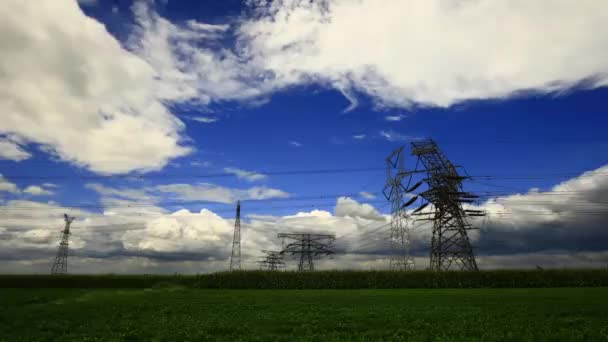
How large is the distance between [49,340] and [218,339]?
22.4 feet

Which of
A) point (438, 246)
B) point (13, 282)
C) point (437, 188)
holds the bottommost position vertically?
point (13, 282)

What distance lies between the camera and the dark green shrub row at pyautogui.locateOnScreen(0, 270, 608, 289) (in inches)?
2254

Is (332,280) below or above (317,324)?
below

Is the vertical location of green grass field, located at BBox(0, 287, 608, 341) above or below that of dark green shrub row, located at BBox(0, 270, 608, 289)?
above

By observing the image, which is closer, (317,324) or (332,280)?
(317,324)

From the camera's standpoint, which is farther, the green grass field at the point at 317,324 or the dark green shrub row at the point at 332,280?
the dark green shrub row at the point at 332,280

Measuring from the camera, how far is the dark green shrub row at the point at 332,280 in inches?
2254

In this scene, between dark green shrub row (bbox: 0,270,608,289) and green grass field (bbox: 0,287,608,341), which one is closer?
green grass field (bbox: 0,287,608,341)

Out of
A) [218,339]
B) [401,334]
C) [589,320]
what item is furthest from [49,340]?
[589,320]

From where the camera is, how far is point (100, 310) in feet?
82.0

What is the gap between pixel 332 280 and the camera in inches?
2349

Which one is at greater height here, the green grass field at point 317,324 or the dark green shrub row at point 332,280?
the green grass field at point 317,324

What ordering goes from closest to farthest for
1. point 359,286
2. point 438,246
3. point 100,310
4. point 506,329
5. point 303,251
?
point 506,329, point 100,310, point 359,286, point 438,246, point 303,251

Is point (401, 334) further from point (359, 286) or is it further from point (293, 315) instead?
point (359, 286)
